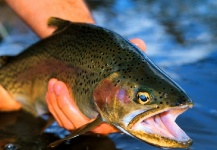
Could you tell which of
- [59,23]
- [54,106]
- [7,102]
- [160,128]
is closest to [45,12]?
[59,23]

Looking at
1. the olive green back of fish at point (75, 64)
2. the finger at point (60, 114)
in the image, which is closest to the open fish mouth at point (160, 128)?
the olive green back of fish at point (75, 64)

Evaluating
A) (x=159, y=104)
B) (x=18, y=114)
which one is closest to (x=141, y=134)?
(x=159, y=104)

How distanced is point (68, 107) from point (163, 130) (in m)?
0.67

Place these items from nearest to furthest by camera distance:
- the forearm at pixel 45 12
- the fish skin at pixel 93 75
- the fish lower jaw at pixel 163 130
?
the fish lower jaw at pixel 163 130 < the fish skin at pixel 93 75 < the forearm at pixel 45 12

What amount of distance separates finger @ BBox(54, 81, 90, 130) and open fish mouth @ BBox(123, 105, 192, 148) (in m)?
0.49

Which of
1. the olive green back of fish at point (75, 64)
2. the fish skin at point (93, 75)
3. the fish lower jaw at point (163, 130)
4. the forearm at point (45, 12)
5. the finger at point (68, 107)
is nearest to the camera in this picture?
the fish lower jaw at point (163, 130)

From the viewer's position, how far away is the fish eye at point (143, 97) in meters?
2.23

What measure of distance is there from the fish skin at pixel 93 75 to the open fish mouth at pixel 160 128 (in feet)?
0.06

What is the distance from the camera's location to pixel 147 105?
2213 mm

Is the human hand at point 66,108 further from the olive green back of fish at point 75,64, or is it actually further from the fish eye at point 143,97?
the fish eye at point 143,97

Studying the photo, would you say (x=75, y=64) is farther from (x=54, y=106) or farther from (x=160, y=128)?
(x=160, y=128)

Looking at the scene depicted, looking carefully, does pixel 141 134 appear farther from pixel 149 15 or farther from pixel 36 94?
pixel 149 15

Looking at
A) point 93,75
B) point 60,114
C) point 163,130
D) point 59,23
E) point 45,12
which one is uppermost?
point 45,12

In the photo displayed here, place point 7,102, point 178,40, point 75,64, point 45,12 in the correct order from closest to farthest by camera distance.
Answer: point 75,64, point 7,102, point 45,12, point 178,40
